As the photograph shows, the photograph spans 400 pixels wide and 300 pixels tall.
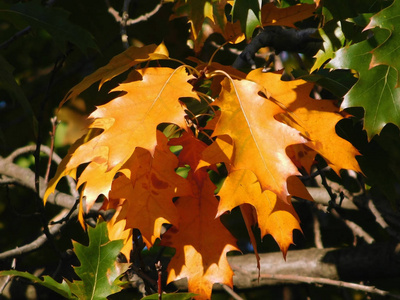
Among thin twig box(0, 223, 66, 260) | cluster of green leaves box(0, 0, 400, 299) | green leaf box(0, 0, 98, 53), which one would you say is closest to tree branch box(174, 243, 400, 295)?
cluster of green leaves box(0, 0, 400, 299)

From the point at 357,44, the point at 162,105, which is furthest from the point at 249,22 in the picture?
the point at 162,105

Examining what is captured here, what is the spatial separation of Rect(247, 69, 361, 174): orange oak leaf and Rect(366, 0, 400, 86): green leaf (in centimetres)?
17

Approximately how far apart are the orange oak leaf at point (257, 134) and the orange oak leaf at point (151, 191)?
0.17 meters

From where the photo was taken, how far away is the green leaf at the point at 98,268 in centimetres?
118

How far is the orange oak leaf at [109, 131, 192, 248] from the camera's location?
1297 millimetres

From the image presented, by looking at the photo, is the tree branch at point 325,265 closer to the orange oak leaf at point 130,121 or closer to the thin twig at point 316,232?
the thin twig at point 316,232

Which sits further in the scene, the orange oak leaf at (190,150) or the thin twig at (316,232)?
the thin twig at (316,232)

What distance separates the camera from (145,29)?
2682 millimetres

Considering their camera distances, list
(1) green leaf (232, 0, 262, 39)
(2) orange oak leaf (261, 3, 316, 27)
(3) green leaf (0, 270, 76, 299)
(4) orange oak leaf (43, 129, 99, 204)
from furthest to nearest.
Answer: (2) orange oak leaf (261, 3, 316, 27) < (1) green leaf (232, 0, 262, 39) < (4) orange oak leaf (43, 129, 99, 204) < (3) green leaf (0, 270, 76, 299)

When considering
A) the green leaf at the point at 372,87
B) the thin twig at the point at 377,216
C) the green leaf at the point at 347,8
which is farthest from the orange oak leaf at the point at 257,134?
the thin twig at the point at 377,216

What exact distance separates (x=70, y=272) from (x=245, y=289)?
2.19 ft

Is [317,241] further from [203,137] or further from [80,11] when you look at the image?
[80,11]

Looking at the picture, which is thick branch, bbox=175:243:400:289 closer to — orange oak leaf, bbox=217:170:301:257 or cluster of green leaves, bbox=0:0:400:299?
cluster of green leaves, bbox=0:0:400:299

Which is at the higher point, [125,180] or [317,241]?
[125,180]
